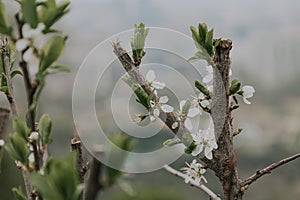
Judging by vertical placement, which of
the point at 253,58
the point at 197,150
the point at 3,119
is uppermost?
the point at 253,58

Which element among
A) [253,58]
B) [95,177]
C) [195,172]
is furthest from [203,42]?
[253,58]

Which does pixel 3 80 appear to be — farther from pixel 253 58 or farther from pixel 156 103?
pixel 253 58

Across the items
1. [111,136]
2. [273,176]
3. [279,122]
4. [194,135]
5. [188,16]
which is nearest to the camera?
[111,136]

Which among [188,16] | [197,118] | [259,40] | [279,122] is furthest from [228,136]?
[259,40]

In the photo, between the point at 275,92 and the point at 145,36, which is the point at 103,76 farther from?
the point at 275,92

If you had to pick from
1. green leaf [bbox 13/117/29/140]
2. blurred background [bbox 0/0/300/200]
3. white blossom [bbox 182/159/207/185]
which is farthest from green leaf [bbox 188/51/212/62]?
blurred background [bbox 0/0/300/200]

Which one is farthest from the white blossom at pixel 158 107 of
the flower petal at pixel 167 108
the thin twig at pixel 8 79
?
the thin twig at pixel 8 79
